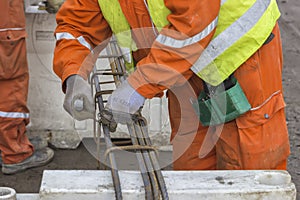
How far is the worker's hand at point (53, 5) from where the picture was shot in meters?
4.29

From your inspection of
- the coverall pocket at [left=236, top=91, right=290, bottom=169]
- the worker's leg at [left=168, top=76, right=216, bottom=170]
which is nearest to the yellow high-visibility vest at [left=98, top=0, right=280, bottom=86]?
the coverall pocket at [left=236, top=91, right=290, bottom=169]

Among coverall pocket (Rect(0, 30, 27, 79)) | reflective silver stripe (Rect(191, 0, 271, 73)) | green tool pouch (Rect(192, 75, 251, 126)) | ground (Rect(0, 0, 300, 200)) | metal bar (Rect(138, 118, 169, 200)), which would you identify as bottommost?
ground (Rect(0, 0, 300, 200))

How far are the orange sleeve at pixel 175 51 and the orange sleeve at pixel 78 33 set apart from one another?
1.34ft

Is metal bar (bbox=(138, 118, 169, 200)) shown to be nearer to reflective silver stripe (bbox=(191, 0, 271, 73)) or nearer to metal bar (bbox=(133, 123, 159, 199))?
metal bar (bbox=(133, 123, 159, 199))

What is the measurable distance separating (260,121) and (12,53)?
2.12m

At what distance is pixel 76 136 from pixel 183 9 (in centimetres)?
264

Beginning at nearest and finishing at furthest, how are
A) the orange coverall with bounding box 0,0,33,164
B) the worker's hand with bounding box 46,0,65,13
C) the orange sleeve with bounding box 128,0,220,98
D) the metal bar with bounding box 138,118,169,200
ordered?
the metal bar with bounding box 138,118,169,200 → the orange sleeve with bounding box 128,0,220,98 → the orange coverall with bounding box 0,0,33,164 → the worker's hand with bounding box 46,0,65,13

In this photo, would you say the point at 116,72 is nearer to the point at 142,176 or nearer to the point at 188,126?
the point at 188,126

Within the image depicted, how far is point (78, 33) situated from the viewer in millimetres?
2879

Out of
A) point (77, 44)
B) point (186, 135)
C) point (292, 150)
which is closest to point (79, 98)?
point (77, 44)

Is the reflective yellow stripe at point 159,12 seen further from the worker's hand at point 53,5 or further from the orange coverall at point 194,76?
the worker's hand at point 53,5

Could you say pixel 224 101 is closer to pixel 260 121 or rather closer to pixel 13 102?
pixel 260 121

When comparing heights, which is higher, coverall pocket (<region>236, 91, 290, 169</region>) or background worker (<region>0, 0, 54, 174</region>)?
coverall pocket (<region>236, 91, 290, 169</region>)

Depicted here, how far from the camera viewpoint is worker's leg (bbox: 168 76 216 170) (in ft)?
9.95
